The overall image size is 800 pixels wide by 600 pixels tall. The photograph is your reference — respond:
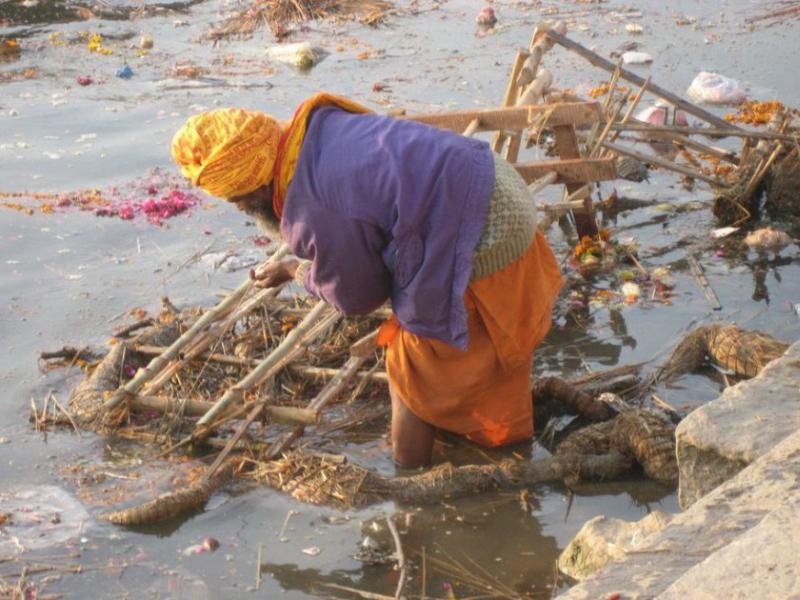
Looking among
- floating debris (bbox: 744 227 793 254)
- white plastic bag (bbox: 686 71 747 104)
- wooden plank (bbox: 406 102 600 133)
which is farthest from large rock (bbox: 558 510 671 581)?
white plastic bag (bbox: 686 71 747 104)

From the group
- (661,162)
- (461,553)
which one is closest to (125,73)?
(661,162)

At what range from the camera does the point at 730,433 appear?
3.51 metres

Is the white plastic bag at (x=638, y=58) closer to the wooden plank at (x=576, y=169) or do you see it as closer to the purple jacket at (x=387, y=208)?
the wooden plank at (x=576, y=169)

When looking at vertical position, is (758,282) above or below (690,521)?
below

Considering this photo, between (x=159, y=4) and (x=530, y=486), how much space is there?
9164mm

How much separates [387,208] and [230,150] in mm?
531

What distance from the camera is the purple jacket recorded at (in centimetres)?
383

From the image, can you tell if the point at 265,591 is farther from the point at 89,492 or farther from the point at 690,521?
the point at 690,521

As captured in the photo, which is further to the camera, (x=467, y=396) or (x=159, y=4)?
(x=159, y=4)

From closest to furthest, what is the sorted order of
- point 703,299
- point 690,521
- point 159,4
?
point 690,521, point 703,299, point 159,4

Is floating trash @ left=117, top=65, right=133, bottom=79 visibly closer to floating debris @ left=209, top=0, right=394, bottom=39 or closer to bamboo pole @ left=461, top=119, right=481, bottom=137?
floating debris @ left=209, top=0, right=394, bottom=39

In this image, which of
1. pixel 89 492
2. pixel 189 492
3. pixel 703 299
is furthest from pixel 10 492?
pixel 703 299

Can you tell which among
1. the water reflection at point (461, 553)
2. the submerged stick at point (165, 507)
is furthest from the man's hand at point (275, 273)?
the water reflection at point (461, 553)

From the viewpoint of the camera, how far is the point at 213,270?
6.51 metres
